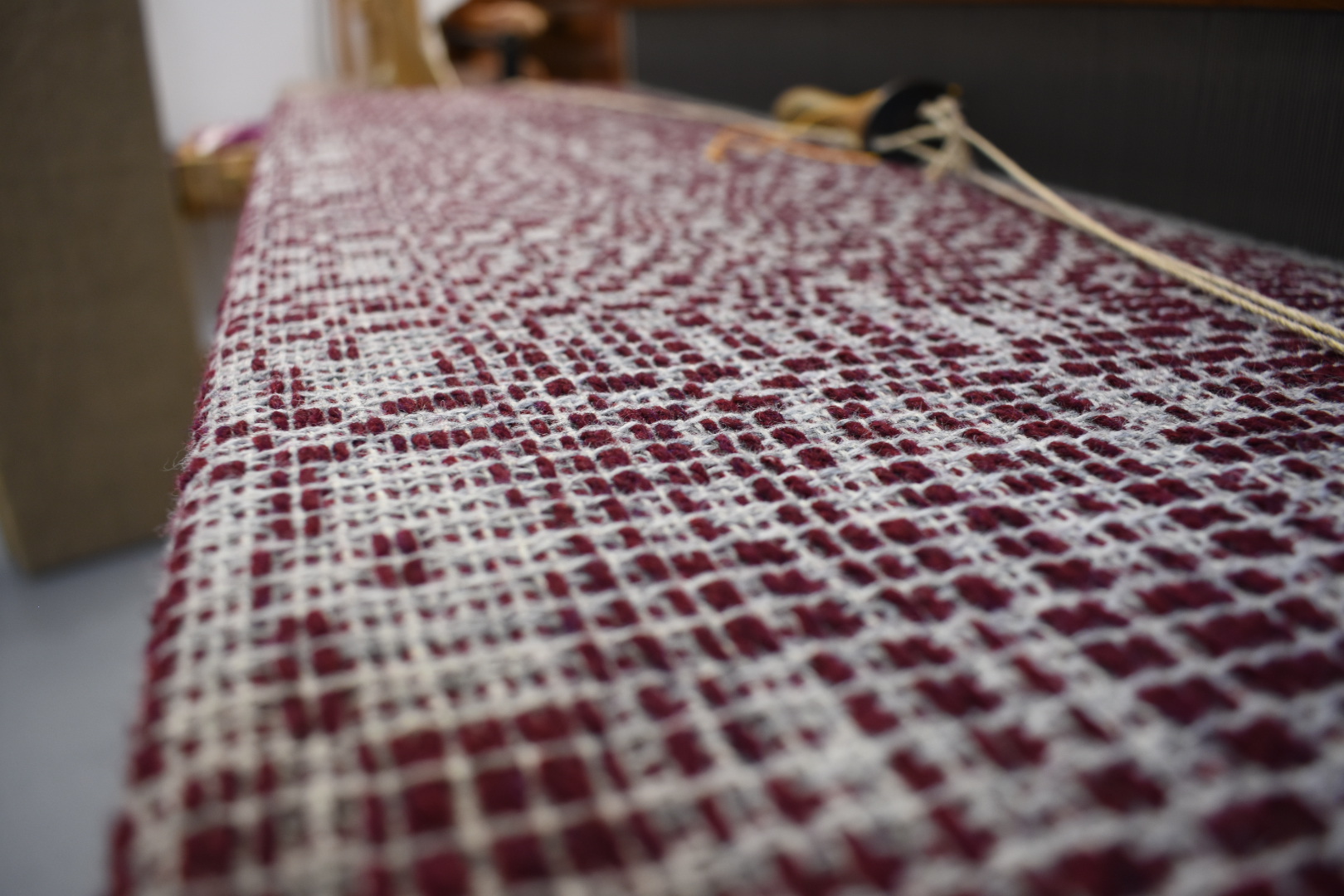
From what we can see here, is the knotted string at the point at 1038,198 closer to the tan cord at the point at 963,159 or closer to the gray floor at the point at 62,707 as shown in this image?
the tan cord at the point at 963,159

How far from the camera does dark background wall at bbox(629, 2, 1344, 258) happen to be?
0.66 metres

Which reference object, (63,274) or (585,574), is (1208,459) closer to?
(585,574)

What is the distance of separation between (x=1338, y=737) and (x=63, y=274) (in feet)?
5.06

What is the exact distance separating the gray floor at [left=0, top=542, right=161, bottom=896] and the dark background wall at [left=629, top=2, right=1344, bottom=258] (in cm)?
87

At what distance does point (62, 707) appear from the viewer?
3.76 ft

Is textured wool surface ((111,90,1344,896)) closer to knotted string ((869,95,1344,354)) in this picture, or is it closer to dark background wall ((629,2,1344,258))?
knotted string ((869,95,1344,354))

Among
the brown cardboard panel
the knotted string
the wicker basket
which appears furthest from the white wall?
the knotted string

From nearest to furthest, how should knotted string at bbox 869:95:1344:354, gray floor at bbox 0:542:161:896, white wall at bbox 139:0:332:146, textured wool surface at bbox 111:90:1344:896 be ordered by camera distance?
textured wool surface at bbox 111:90:1344:896 → knotted string at bbox 869:95:1344:354 → gray floor at bbox 0:542:161:896 → white wall at bbox 139:0:332:146

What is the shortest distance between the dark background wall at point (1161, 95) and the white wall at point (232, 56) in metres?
2.00

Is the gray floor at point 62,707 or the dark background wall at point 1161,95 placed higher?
the dark background wall at point 1161,95

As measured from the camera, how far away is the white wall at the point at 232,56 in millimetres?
2523

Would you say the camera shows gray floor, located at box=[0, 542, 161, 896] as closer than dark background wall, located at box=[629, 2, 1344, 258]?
No

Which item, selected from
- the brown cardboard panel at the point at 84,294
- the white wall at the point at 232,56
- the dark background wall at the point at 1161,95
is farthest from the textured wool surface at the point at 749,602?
the white wall at the point at 232,56

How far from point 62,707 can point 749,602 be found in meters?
1.19
